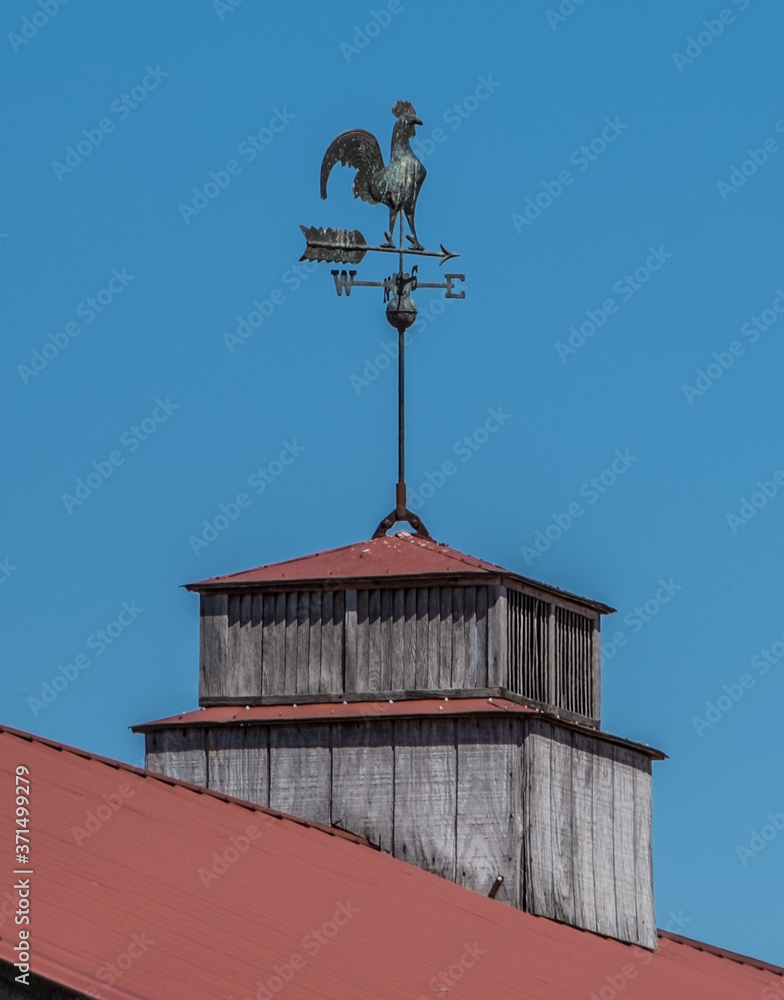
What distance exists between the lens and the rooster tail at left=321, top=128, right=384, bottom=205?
70.1ft

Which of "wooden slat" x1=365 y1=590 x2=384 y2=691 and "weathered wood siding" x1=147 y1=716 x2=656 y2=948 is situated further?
"wooden slat" x1=365 y1=590 x2=384 y2=691

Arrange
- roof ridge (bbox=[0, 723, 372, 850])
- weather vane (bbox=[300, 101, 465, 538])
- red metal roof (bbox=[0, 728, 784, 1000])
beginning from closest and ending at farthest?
red metal roof (bbox=[0, 728, 784, 1000]), roof ridge (bbox=[0, 723, 372, 850]), weather vane (bbox=[300, 101, 465, 538])

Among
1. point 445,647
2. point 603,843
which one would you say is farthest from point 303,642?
point 603,843

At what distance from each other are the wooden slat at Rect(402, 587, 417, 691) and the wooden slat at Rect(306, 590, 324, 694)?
0.77 meters

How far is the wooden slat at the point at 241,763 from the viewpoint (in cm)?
1889

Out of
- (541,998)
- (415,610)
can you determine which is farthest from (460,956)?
(415,610)

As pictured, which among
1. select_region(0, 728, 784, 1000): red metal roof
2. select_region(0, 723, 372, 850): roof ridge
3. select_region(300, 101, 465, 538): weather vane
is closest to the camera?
select_region(0, 728, 784, 1000): red metal roof

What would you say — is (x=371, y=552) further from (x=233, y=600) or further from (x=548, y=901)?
(x=548, y=901)

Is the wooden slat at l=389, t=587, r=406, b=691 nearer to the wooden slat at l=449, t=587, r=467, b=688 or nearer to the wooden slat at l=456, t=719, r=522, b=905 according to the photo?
the wooden slat at l=449, t=587, r=467, b=688

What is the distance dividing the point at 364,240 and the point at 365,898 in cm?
739

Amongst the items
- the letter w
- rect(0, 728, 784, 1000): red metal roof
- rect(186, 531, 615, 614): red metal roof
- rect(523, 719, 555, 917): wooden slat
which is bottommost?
rect(0, 728, 784, 1000): red metal roof

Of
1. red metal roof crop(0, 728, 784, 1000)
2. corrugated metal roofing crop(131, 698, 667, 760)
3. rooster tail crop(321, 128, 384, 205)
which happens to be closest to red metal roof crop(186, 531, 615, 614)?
corrugated metal roofing crop(131, 698, 667, 760)

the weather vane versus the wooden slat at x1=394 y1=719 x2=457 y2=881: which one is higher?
the weather vane

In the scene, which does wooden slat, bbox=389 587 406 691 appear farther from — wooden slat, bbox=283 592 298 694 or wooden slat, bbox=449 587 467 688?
wooden slat, bbox=283 592 298 694
